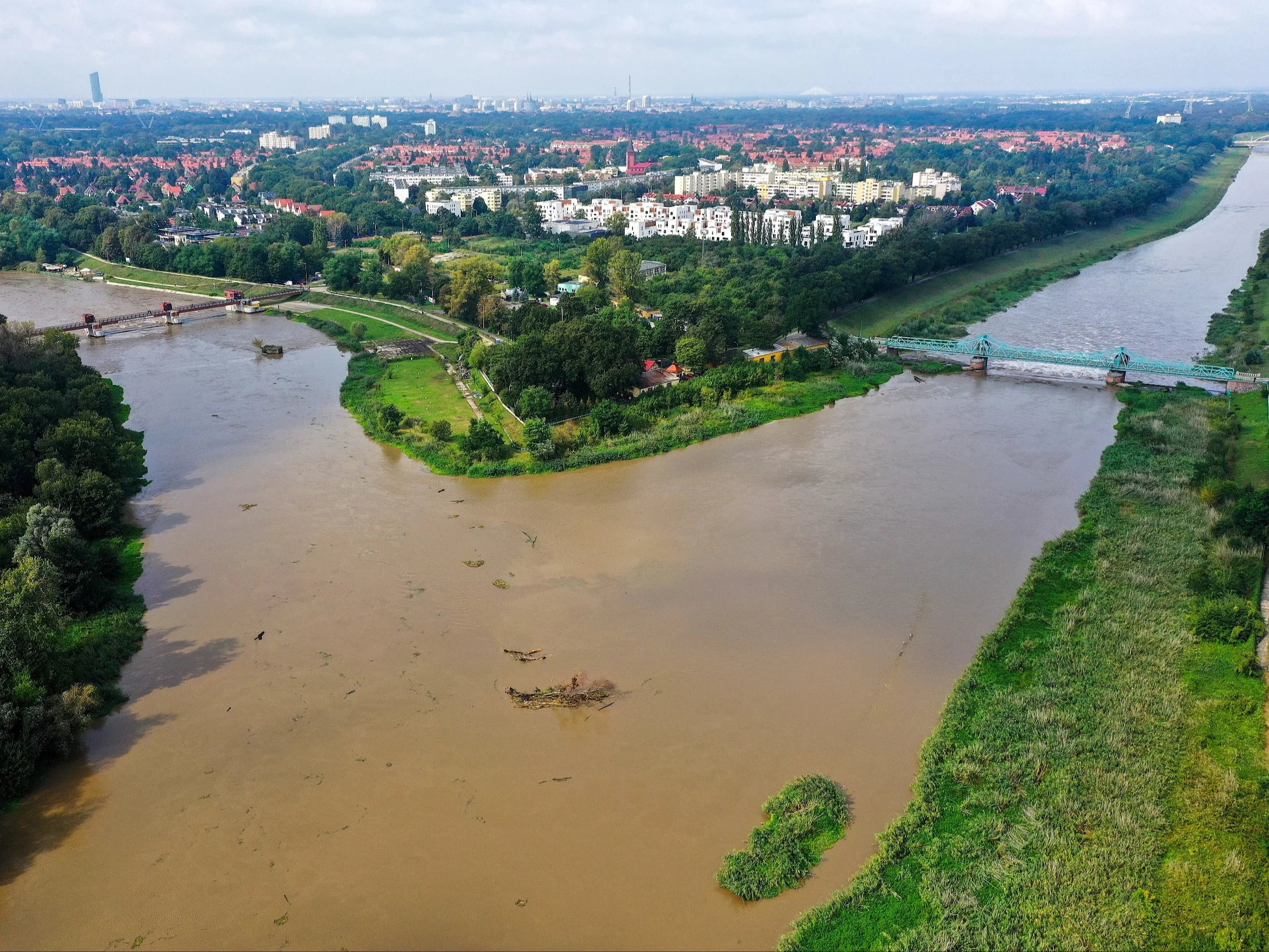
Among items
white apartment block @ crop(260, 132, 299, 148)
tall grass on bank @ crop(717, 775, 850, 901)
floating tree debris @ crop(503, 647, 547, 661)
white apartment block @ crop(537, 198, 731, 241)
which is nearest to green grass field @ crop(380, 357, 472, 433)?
floating tree debris @ crop(503, 647, 547, 661)

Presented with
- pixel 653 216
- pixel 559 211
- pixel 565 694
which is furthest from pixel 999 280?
pixel 565 694

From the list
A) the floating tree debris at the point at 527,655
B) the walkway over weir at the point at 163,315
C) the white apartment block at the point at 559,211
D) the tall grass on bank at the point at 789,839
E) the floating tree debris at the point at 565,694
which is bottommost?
the tall grass on bank at the point at 789,839

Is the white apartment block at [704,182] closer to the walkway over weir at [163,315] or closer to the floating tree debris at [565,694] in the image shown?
the walkway over weir at [163,315]

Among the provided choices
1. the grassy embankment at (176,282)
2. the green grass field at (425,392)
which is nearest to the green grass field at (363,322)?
the green grass field at (425,392)

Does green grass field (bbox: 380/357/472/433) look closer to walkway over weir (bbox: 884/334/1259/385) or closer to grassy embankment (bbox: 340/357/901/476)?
grassy embankment (bbox: 340/357/901/476)

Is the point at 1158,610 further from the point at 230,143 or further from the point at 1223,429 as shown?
the point at 230,143
